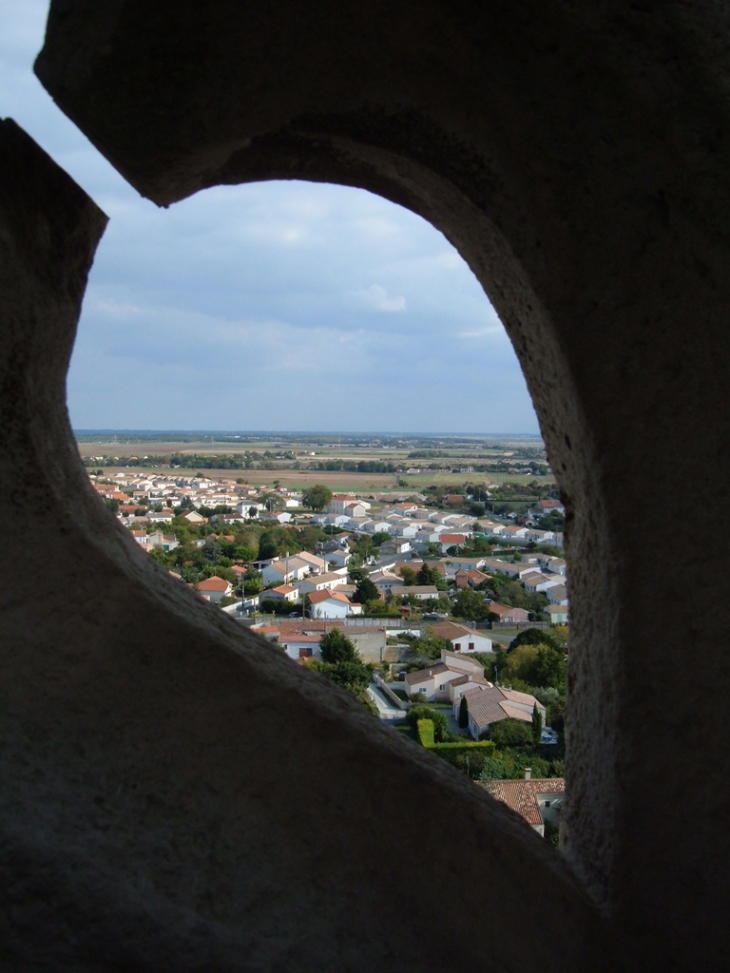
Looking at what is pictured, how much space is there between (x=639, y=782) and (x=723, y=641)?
11.4 inches

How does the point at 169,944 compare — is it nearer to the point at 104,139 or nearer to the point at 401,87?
the point at 104,139

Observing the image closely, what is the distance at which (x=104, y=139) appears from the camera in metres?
1.19

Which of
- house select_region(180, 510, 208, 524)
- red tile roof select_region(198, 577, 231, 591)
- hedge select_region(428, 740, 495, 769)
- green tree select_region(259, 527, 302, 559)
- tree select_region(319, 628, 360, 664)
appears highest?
house select_region(180, 510, 208, 524)

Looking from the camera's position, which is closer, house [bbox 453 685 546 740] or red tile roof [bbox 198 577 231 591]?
house [bbox 453 685 546 740]

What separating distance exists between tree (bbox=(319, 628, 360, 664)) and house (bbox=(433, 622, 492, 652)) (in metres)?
2.73

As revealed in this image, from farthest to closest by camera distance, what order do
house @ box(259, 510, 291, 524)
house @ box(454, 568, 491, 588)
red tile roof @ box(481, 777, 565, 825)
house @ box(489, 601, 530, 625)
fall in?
house @ box(259, 510, 291, 524) → house @ box(454, 568, 491, 588) → house @ box(489, 601, 530, 625) → red tile roof @ box(481, 777, 565, 825)

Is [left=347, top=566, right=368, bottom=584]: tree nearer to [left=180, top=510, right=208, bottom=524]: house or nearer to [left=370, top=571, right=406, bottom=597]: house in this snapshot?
[left=370, top=571, right=406, bottom=597]: house

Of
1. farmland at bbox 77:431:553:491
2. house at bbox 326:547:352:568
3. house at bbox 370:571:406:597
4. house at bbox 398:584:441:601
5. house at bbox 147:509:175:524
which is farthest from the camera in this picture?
farmland at bbox 77:431:553:491

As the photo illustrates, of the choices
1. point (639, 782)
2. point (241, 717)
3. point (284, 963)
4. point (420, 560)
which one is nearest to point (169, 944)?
point (284, 963)

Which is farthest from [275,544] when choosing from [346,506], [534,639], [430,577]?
[346,506]

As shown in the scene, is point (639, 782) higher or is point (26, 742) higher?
point (26, 742)

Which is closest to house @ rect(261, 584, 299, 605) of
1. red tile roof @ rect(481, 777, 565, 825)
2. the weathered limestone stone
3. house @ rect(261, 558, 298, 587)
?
house @ rect(261, 558, 298, 587)

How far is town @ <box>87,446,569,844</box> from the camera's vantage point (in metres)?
7.89

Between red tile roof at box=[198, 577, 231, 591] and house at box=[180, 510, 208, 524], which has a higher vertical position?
house at box=[180, 510, 208, 524]
